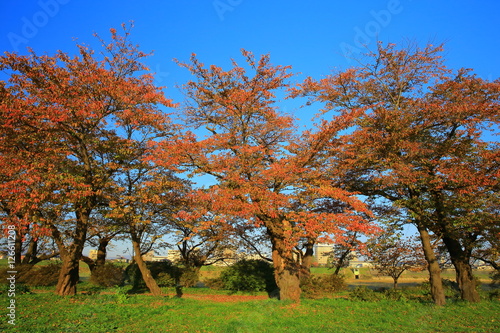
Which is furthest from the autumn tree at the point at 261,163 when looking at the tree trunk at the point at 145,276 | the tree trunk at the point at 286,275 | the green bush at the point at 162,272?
the green bush at the point at 162,272

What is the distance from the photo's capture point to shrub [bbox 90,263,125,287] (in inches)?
849

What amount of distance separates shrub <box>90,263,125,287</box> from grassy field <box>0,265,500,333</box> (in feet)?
31.8

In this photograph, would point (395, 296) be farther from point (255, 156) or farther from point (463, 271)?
point (255, 156)

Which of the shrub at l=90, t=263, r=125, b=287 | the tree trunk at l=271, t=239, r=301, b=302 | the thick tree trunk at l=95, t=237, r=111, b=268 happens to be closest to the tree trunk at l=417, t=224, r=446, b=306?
the tree trunk at l=271, t=239, r=301, b=302

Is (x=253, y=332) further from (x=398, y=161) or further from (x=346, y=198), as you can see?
(x=398, y=161)

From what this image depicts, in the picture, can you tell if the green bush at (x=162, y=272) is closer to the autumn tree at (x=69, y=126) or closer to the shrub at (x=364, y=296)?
the autumn tree at (x=69, y=126)

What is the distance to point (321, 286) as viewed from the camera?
1769cm

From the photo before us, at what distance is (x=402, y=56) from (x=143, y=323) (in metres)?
15.5

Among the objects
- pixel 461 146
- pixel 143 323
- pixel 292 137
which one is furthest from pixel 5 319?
pixel 461 146

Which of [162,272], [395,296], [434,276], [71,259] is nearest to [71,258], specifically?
[71,259]

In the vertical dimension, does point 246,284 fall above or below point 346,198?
below

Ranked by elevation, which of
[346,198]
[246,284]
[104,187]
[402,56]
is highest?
[402,56]

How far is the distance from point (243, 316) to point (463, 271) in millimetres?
10868

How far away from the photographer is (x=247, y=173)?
13164mm
